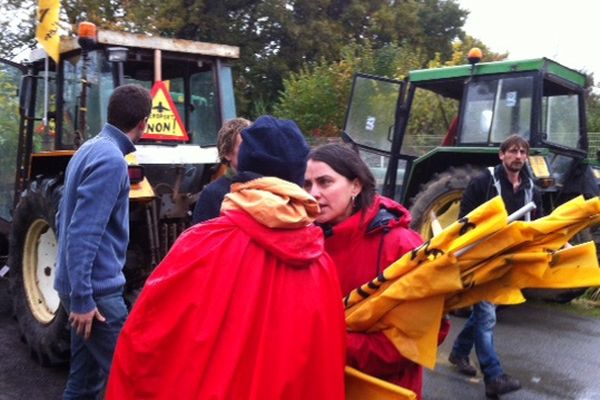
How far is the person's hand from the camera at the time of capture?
270 centimetres

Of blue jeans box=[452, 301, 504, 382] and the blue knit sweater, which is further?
blue jeans box=[452, 301, 504, 382]

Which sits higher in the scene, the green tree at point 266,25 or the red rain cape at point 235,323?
the green tree at point 266,25

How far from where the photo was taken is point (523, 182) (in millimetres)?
4504

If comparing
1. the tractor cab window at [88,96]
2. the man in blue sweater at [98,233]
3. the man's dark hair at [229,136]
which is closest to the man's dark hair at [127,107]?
the man in blue sweater at [98,233]

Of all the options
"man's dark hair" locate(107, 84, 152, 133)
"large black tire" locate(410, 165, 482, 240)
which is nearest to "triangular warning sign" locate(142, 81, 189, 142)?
"man's dark hair" locate(107, 84, 152, 133)

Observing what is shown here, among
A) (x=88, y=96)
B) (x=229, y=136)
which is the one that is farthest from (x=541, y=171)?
(x=88, y=96)

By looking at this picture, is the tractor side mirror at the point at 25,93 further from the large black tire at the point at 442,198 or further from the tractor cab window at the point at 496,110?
the tractor cab window at the point at 496,110

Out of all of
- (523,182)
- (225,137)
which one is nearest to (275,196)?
(225,137)

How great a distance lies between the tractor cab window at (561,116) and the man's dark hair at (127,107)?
4.97 meters

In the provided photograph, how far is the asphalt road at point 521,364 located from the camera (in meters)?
4.45

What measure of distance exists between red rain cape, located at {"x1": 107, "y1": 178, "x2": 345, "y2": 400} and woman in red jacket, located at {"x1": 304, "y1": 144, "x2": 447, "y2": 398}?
0.34 m

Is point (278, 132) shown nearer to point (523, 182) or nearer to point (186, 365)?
point (186, 365)

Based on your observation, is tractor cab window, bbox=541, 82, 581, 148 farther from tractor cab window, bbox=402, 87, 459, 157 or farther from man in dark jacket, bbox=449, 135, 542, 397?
man in dark jacket, bbox=449, 135, 542, 397

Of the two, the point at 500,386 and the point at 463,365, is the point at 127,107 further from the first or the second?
the point at 463,365
